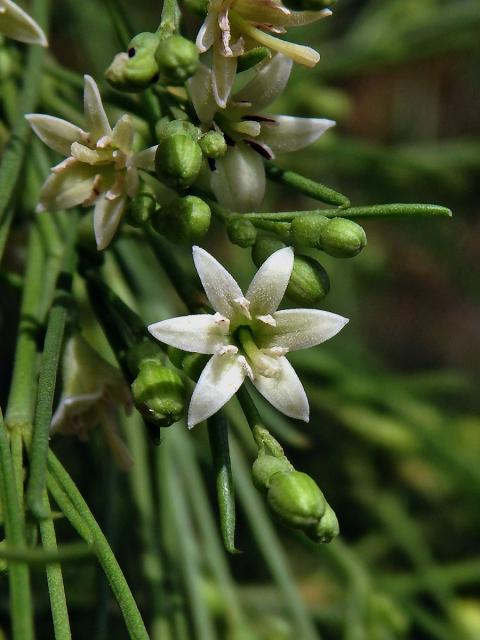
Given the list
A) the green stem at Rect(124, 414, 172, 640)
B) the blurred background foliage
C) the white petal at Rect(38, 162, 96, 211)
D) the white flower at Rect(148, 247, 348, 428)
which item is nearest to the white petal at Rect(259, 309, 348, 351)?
the white flower at Rect(148, 247, 348, 428)

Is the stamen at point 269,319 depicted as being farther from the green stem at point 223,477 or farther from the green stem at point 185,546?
the green stem at point 185,546

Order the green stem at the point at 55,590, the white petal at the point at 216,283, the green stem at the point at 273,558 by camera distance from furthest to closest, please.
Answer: the green stem at the point at 273,558, the white petal at the point at 216,283, the green stem at the point at 55,590

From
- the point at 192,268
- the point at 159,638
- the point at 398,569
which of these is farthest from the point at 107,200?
the point at 398,569

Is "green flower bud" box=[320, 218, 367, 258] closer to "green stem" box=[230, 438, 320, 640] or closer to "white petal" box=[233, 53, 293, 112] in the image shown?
"white petal" box=[233, 53, 293, 112]

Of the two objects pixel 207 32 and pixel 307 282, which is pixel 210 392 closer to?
pixel 307 282

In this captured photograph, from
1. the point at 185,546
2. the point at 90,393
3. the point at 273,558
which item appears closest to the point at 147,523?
the point at 185,546

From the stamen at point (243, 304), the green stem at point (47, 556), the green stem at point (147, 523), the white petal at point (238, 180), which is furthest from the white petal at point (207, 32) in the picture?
the green stem at point (147, 523)
